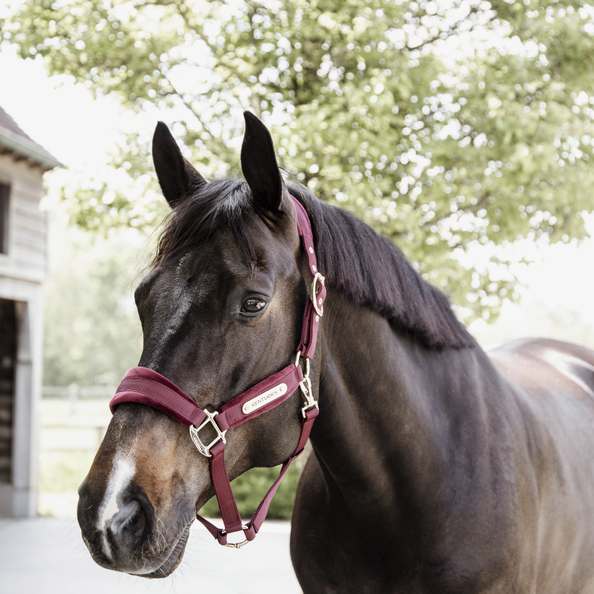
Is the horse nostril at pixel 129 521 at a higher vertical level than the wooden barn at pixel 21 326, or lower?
higher

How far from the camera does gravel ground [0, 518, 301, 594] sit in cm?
494

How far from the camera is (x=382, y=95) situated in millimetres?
4449

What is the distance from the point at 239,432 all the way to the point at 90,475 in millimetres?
363

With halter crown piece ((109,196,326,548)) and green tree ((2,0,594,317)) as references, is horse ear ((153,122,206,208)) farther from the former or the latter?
green tree ((2,0,594,317))

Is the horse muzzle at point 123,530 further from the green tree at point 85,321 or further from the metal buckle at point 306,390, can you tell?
the green tree at point 85,321

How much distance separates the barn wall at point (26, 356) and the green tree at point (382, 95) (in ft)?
5.30

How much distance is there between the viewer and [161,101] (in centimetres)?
579

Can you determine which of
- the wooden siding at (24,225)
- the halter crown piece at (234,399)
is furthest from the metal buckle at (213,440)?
the wooden siding at (24,225)

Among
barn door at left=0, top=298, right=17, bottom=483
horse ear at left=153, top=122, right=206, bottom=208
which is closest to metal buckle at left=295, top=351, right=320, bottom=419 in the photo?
horse ear at left=153, top=122, right=206, bottom=208

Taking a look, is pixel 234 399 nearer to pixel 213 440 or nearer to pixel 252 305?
pixel 213 440

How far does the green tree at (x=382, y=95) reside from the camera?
4.84m

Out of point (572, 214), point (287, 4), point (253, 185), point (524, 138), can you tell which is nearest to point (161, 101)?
point (287, 4)

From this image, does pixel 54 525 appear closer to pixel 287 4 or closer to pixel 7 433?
pixel 7 433

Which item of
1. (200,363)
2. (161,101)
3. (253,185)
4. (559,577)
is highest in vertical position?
(253,185)
